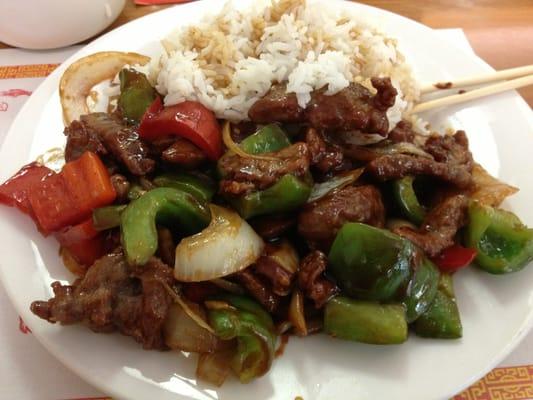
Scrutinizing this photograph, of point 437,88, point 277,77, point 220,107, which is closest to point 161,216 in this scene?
point 220,107

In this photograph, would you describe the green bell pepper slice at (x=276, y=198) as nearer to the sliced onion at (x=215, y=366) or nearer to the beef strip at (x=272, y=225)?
the beef strip at (x=272, y=225)

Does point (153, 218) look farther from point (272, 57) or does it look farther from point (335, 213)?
point (272, 57)

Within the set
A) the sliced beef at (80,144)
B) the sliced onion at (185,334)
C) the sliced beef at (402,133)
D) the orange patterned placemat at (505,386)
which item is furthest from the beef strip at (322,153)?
the orange patterned placemat at (505,386)

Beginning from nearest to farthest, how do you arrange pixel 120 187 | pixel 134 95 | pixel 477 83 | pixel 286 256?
pixel 286 256 → pixel 120 187 → pixel 134 95 → pixel 477 83

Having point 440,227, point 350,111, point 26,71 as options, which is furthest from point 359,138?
point 26,71

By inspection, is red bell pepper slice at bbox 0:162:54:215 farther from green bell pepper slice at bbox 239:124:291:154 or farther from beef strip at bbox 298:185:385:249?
beef strip at bbox 298:185:385:249

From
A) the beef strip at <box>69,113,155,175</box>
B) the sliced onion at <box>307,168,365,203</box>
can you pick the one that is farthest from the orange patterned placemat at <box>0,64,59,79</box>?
the sliced onion at <box>307,168,365,203</box>
